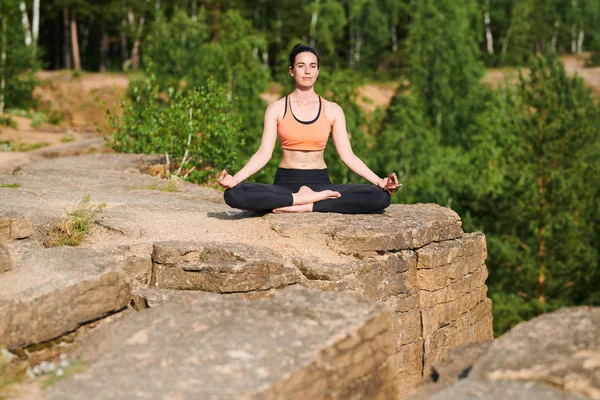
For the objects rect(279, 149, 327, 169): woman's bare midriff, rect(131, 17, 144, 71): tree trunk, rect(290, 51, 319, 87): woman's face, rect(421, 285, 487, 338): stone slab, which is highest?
rect(131, 17, 144, 71): tree trunk

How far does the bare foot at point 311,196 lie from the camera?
8352 millimetres

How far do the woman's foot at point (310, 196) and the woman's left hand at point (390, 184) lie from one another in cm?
42

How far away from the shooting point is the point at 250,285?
7035 millimetres

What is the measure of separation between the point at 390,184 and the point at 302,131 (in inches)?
37.9

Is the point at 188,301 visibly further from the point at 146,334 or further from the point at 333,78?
the point at 333,78

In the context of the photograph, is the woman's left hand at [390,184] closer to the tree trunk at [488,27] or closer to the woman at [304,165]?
the woman at [304,165]

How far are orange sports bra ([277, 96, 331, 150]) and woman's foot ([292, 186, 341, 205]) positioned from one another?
43cm

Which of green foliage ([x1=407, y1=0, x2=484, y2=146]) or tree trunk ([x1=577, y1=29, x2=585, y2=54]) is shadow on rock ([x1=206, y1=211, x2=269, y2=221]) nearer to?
green foliage ([x1=407, y1=0, x2=484, y2=146])

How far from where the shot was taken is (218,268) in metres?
7.01

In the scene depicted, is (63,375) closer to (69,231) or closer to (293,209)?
(69,231)

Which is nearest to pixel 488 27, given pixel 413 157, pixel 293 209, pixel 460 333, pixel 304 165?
pixel 413 157

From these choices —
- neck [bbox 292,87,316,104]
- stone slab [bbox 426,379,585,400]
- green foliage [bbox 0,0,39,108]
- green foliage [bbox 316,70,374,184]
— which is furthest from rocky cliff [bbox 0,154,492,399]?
green foliage [bbox 0,0,39,108]

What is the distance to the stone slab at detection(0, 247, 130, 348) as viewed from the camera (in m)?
5.52

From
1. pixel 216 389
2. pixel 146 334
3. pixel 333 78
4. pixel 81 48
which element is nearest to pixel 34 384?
pixel 146 334
